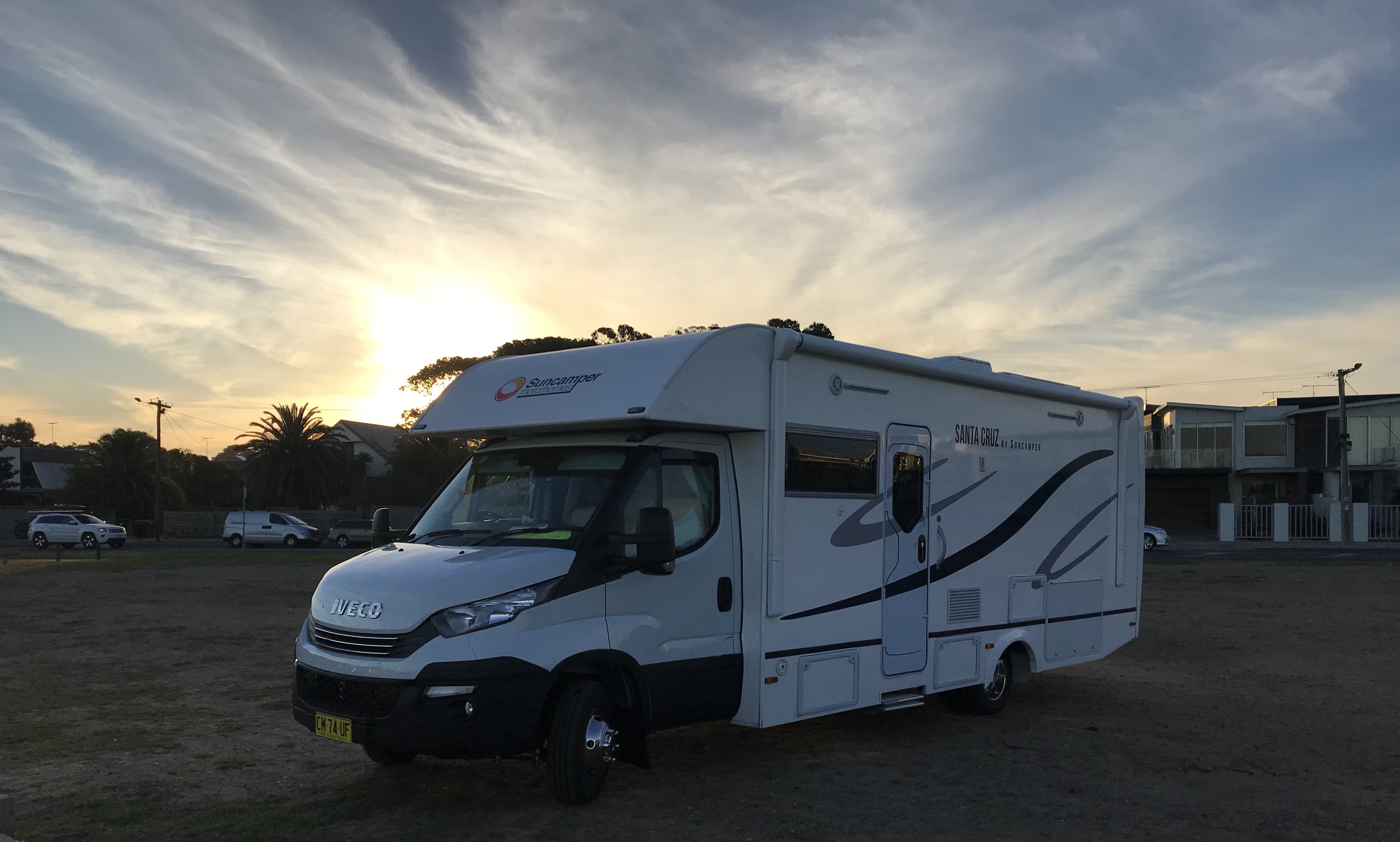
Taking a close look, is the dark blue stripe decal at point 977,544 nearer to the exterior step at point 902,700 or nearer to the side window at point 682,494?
the exterior step at point 902,700

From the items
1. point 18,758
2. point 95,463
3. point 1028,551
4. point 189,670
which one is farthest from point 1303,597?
point 95,463

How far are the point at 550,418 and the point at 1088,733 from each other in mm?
5244

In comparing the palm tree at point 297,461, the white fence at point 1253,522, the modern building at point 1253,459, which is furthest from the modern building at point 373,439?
the white fence at point 1253,522

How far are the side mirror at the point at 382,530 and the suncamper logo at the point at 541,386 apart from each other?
118 cm

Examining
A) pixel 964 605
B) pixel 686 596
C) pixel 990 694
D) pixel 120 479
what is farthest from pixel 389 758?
pixel 120 479

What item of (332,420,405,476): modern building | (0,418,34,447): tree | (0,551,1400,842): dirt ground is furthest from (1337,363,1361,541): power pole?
(0,418,34,447): tree

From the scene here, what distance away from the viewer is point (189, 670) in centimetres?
1179

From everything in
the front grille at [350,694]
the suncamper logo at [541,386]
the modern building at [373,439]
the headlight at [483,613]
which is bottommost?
the front grille at [350,694]

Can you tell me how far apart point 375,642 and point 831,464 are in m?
3.37

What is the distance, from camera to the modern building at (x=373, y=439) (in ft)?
265

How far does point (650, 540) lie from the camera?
6145 millimetres

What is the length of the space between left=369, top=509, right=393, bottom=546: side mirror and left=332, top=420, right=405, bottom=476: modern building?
6925 centimetres

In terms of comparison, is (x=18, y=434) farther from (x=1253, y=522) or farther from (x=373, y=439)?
(x=1253, y=522)

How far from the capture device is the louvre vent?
28.3ft
